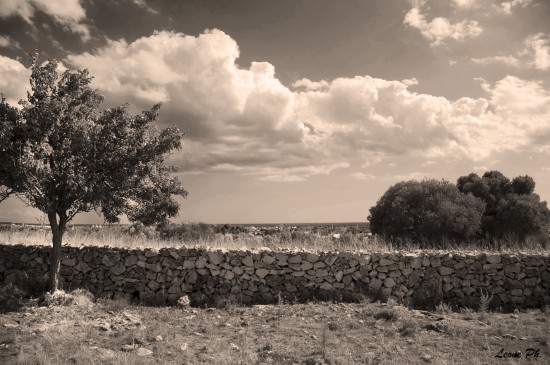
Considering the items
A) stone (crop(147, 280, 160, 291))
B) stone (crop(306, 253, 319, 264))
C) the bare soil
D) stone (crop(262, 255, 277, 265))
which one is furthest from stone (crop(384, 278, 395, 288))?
stone (crop(147, 280, 160, 291))

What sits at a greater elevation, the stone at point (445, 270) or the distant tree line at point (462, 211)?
the distant tree line at point (462, 211)

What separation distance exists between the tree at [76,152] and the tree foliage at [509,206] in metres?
24.6

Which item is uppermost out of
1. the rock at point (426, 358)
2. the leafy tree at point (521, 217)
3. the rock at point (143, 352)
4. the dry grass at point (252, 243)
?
the leafy tree at point (521, 217)

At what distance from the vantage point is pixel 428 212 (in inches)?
1021

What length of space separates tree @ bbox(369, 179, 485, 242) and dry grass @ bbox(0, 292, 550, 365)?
504 inches

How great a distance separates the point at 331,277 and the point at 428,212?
13015 mm

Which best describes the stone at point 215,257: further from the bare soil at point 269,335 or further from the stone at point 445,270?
the stone at point 445,270

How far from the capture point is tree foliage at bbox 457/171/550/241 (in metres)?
29.8

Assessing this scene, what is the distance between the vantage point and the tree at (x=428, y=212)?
84.4ft

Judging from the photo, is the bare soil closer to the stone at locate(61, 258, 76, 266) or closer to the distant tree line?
the stone at locate(61, 258, 76, 266)

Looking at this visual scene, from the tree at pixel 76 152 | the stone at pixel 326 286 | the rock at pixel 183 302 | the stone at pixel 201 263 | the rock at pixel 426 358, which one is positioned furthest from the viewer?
the stone at pixel 201 263

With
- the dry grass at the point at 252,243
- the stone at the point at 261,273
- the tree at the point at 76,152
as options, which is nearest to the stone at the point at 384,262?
the dry grass at the point at 252,243

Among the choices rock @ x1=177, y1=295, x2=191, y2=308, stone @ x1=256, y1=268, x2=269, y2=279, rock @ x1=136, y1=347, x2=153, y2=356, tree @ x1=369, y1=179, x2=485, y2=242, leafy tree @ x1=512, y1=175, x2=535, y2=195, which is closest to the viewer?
rock @ x1=136, y1=347, x2=153, y2=356

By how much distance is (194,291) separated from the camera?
15.3 m
